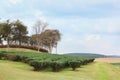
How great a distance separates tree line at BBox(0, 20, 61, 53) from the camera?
91.3 metres

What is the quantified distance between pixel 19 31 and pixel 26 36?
4890mm

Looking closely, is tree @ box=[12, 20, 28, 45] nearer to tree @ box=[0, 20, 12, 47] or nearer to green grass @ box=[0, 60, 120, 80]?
tree @ box=[0, 20, 12, 47]

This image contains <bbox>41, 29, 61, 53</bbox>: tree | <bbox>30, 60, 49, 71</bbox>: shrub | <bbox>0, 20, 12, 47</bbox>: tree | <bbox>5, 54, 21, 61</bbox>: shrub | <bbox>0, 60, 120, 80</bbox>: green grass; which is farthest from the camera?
<bbox>41, 29, 61, 53</bbox>: tree

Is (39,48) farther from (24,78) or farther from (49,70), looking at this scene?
(24,78)

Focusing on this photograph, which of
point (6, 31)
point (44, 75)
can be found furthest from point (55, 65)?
point (6, 31)

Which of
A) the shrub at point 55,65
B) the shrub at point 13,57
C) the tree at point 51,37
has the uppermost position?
the tree at point 51,37

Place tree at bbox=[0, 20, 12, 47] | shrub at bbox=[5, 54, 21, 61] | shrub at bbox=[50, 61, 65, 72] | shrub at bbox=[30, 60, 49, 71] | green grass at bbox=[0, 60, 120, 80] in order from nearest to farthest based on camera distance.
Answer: green grass at bbox=[0, 60, 120, 80]
shrub at bbox=[30, 60, 49, 71]
shrub at bbox=[50, 61, 65, 72]
shrub at bbox=[5, 54, 21, 61]
tree at bbox=[0, 20, 12, 47]

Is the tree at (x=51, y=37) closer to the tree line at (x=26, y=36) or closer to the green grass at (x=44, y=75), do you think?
the tree line at (x=26, y=36)

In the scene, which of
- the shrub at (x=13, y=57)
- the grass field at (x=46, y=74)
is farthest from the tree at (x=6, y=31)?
the grass field at (x=46, y=74)

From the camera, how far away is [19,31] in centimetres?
9581

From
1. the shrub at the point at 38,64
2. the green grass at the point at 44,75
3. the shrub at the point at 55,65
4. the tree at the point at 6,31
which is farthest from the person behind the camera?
the tree at the point at 6,31

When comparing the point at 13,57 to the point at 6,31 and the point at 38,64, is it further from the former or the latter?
the point at 6,31

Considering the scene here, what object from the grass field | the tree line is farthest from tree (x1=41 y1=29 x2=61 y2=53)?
the grass field

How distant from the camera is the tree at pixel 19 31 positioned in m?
93.6
